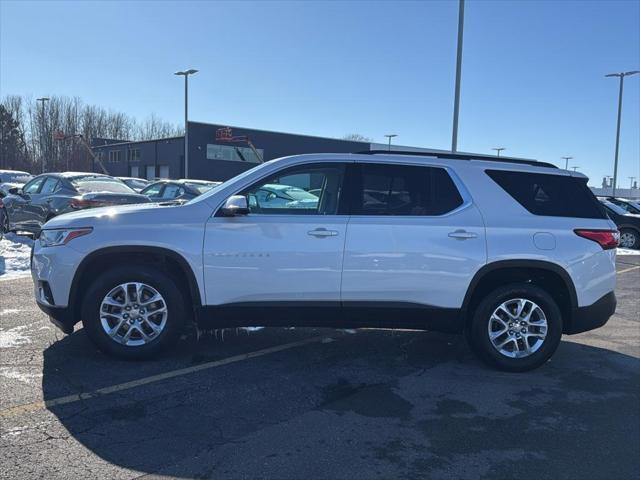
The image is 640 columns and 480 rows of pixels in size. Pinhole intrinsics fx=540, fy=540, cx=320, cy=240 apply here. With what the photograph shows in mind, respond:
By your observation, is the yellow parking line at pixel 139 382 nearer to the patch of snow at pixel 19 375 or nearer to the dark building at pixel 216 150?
the patch of snow at pixel 19 375

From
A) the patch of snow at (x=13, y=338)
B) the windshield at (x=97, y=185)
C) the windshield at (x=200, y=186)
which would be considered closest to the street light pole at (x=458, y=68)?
the windshield at (x=200, y=186)

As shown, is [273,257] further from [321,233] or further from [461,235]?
[461,235]

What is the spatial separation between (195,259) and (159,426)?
1.47m

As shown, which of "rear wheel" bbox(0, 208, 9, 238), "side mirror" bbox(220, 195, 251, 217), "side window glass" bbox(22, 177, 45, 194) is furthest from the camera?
"rear wheel" bbox(0, 208, 9, 238)

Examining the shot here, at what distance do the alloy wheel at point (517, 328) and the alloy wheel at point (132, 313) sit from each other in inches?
118

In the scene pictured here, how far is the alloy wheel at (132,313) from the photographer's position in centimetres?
468

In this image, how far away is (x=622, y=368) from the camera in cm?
531

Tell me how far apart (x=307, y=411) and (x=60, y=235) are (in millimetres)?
2623

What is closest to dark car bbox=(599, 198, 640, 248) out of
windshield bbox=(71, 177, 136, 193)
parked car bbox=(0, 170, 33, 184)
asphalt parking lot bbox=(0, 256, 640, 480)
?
asphalt parking lot bbox=(0, 256, 640, 480)

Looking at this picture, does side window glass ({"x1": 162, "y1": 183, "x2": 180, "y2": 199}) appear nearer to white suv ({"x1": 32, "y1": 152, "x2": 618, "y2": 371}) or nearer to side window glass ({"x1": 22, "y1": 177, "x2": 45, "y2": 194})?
side window glass ({"x1": 22, "y1": 177, "x2": 45, "y2": 194})

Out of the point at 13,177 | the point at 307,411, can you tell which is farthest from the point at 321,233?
the point at 13,177

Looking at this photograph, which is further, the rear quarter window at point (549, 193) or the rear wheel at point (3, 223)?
the rear wheel at point (3, 223)

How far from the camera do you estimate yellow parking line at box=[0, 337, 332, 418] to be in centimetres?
375

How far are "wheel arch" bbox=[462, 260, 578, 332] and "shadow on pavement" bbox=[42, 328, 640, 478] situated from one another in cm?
61
